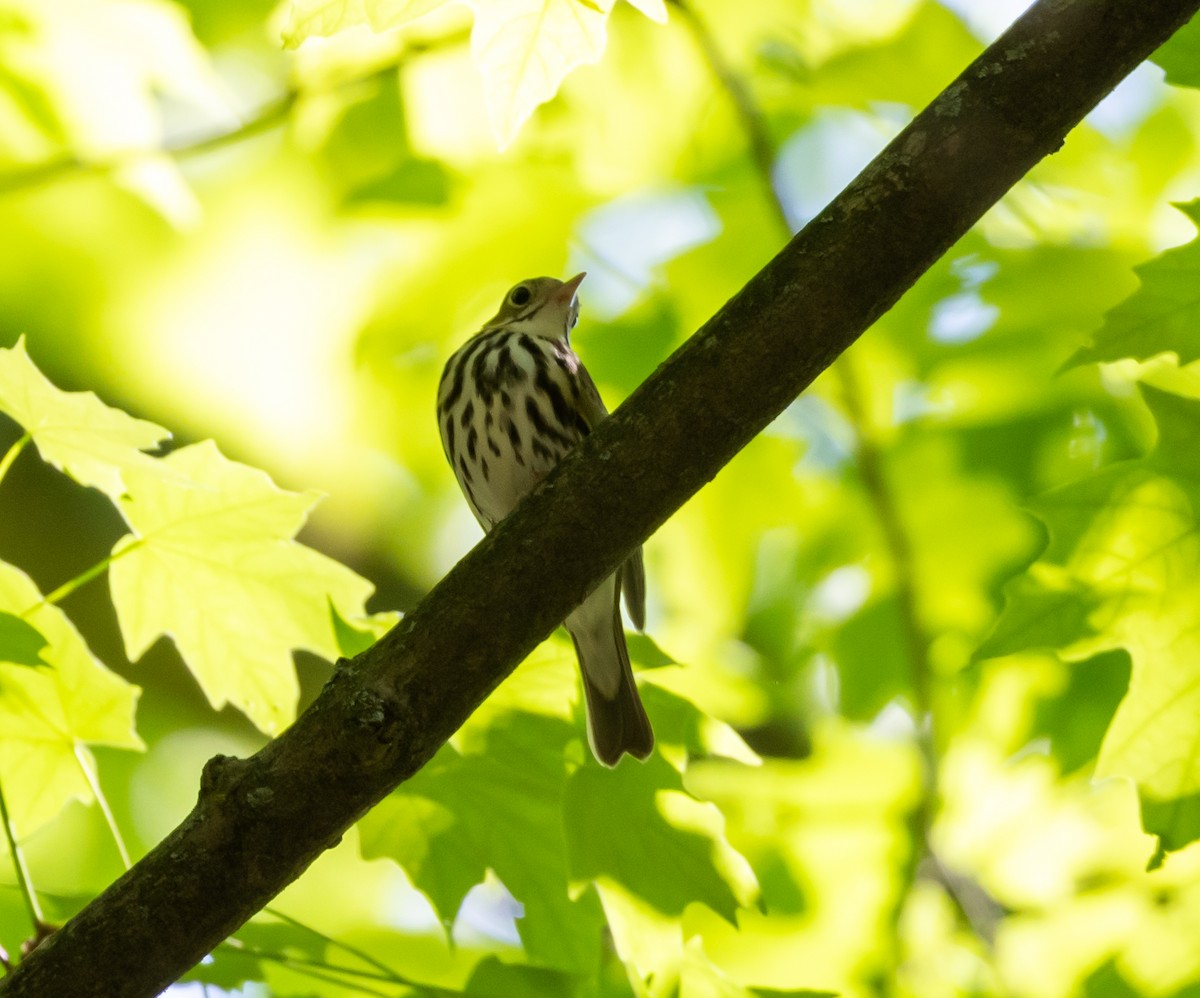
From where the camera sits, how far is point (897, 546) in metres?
3.33

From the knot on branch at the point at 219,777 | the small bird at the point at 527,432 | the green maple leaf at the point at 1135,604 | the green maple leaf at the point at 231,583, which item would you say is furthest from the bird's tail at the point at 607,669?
the knot on branch at the point at 219,777

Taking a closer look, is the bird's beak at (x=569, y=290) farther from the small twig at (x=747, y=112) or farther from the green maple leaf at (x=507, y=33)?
the green maple leaf at (x=507, y=33)

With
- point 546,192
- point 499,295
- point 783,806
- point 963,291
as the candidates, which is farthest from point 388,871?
point 963,291

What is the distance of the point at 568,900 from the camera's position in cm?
221

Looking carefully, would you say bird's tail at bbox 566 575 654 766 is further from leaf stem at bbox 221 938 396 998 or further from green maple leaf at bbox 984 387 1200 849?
green maple leaf at bbox 984 387 1200 849

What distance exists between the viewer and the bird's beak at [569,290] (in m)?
3.57

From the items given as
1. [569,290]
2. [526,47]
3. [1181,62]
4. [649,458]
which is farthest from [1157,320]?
[569,290]

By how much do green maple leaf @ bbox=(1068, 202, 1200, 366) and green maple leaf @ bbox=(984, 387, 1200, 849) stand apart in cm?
18

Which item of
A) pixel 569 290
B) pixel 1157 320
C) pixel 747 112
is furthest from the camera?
pixel 569 290

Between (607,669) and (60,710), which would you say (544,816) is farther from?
(607,669)

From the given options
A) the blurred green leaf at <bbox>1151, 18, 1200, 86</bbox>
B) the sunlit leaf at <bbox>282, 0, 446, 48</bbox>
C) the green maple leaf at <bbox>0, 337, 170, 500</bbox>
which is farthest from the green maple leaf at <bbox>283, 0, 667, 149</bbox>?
the blurred green leaf at <bbox>1151, 18, 1200, 86</bbox>

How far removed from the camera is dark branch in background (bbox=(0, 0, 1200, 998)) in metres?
1.72

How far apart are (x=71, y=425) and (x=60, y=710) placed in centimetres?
44

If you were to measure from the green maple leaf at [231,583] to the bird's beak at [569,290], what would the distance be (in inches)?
59.2
